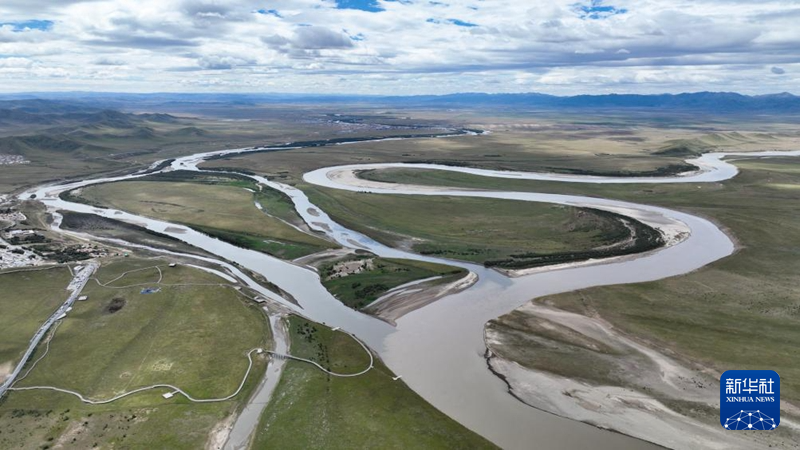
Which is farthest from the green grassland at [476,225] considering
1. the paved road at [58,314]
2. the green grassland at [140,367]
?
the paved road at [58,314]

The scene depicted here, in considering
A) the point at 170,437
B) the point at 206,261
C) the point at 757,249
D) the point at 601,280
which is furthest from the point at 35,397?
the point at 757,249

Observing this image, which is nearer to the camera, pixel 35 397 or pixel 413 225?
pixel 35 397

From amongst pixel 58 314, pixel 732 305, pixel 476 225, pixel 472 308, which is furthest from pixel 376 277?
pixel 732 305

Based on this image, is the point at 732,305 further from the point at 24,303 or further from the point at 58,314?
the point at 24,303

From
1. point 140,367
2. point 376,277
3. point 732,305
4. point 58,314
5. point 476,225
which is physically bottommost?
point 140,367

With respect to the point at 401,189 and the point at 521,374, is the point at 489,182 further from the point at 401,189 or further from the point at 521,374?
the point at 521,374
